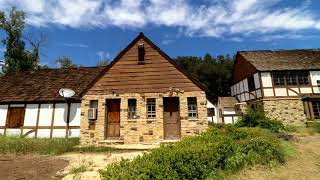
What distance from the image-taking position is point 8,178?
7.52m

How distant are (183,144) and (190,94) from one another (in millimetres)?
6742

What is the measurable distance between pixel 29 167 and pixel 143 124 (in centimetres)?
661

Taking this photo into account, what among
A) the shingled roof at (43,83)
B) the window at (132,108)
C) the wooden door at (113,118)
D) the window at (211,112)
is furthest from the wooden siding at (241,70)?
the shingled roof at (43,83)

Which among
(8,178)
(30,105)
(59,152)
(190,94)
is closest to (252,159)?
(190,94)

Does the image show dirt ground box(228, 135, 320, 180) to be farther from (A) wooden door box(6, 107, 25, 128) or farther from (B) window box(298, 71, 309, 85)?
(B) window box(298, 71, 309, 85)

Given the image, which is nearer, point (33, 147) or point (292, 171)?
point (292, 171)

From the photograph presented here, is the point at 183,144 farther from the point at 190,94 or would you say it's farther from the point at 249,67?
the point at 249,67

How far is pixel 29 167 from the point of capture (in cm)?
898

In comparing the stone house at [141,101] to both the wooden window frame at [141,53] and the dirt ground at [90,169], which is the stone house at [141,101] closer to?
the wooden window frame at [141,53]

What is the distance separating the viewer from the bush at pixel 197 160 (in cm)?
541

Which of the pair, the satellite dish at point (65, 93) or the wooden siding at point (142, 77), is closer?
the wooden siding at point (142, 77)

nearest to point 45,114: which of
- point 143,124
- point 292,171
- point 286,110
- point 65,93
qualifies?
point 65,93

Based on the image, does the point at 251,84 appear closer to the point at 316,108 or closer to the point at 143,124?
the point at 316,108

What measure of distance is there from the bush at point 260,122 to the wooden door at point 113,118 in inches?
425
